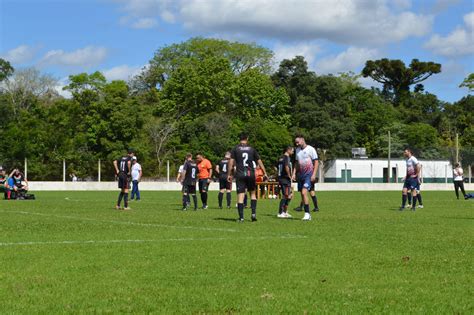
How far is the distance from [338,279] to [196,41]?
9346 centimetres

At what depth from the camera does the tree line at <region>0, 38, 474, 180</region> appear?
6738 cm

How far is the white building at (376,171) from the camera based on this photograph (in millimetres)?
75312

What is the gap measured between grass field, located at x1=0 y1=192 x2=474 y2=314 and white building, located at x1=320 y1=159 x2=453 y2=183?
60751mm

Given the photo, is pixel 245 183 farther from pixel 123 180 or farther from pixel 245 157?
pixel 123 180

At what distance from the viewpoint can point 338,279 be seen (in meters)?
8.39

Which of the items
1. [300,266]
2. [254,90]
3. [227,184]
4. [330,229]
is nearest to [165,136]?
[254,90]

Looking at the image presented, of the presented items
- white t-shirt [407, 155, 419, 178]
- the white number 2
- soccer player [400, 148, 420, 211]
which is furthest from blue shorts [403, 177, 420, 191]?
the white number 2

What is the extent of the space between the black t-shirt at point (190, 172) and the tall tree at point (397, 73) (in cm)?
9189

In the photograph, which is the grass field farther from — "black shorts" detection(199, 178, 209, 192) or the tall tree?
the tall tree

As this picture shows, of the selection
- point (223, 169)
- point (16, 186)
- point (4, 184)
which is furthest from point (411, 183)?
point (4, 184)

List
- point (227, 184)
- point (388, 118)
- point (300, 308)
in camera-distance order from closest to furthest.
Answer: point (300, 308), point (227, 184), point (388, 118)

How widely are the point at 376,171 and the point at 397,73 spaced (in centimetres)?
4001

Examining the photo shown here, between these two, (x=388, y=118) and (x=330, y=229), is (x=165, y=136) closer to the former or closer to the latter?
(x=388, y=118)

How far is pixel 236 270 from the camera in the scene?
901 cm
